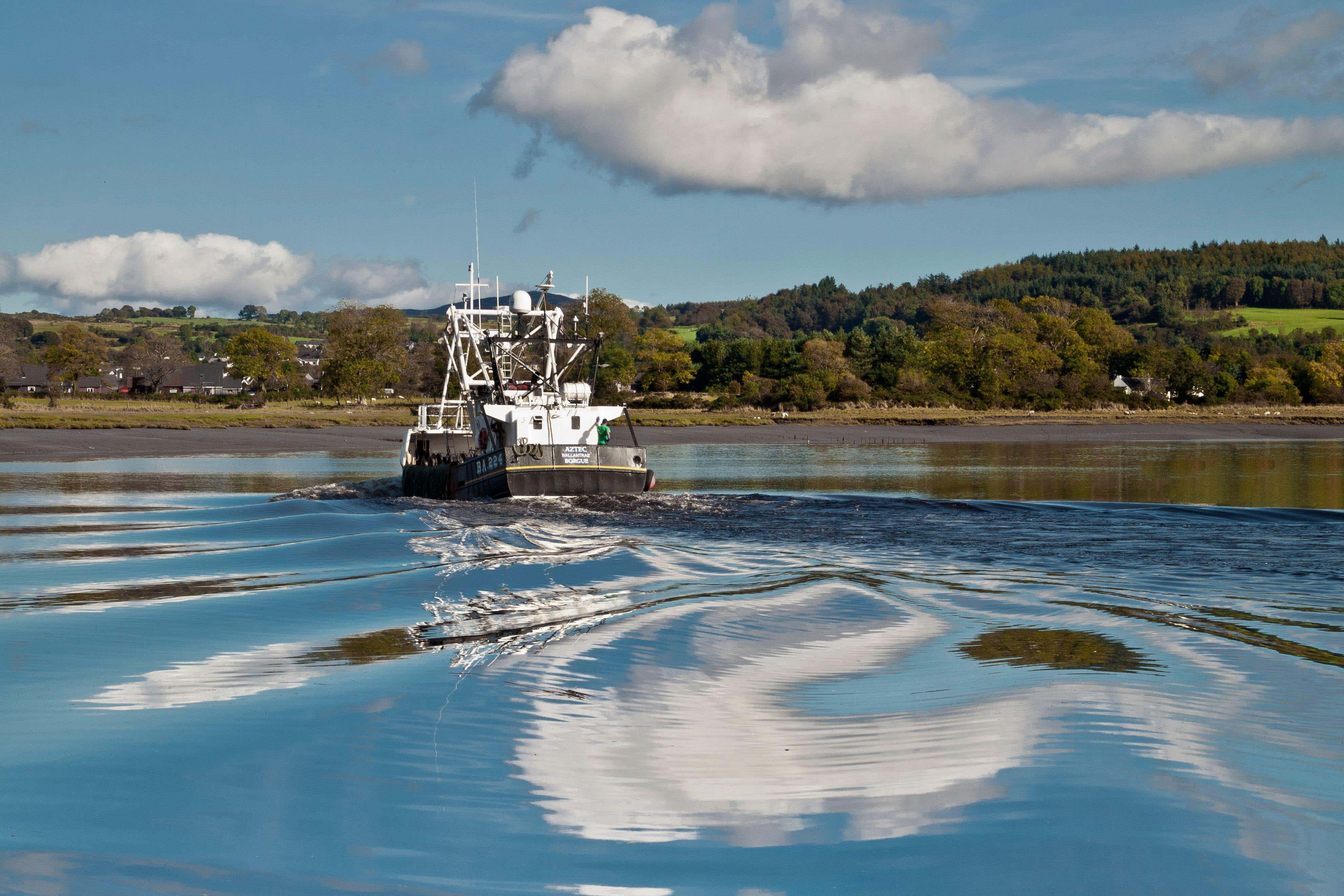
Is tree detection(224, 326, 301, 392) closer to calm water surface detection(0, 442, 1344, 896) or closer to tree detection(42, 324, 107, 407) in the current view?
tree detection(42, 324, 107, 407)

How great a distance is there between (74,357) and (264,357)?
Answer: 93.0 feet

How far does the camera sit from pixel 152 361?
149000mm

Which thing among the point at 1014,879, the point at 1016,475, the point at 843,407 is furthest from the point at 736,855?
the point at 843,407

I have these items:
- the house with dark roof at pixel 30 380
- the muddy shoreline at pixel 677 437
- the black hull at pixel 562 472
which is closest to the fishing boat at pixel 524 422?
the black hull at pixel 562 472

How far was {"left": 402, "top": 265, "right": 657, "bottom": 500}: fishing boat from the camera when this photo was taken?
28047mm

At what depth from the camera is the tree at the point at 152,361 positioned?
149 metres

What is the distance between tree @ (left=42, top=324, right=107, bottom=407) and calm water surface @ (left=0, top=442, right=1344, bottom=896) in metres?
127

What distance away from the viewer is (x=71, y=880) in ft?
18.9

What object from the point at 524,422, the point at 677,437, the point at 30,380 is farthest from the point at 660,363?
the point at 30,380

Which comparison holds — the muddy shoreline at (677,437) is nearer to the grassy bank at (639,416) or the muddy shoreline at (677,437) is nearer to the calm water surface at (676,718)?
the grassy bank at (639,416)

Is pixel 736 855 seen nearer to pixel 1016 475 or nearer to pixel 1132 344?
pixel 1016 475

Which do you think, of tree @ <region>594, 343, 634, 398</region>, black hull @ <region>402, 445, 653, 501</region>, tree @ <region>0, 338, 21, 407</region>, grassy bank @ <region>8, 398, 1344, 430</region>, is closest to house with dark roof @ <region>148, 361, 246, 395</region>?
tree @ <region>0, 338, 21, 407</region>

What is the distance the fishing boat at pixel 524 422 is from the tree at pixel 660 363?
91.2m

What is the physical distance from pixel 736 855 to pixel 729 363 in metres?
132
